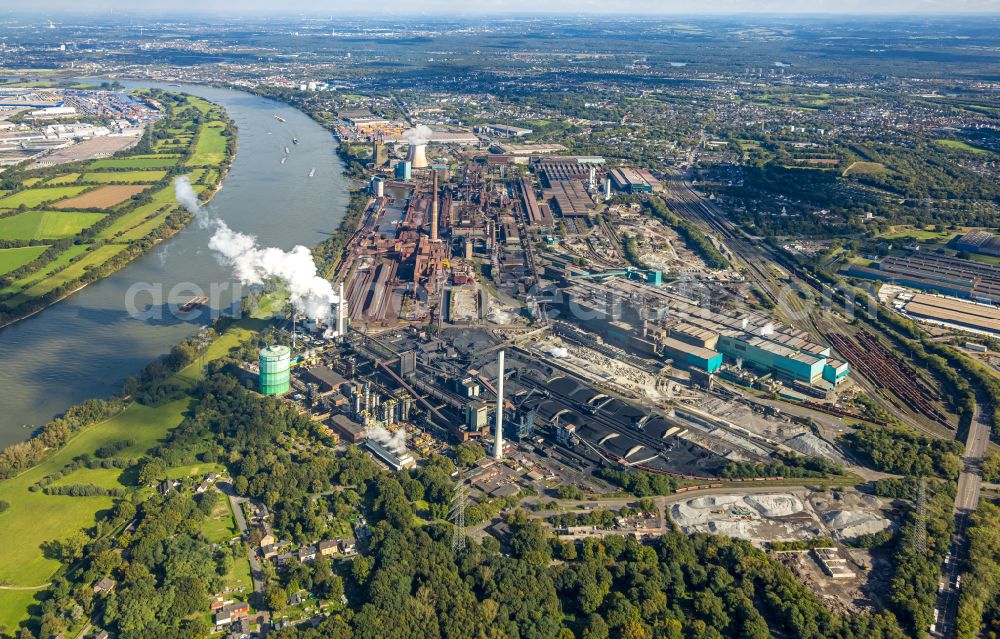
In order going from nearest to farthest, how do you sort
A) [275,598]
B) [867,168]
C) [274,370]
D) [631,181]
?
[275,598], [274,370], [631,181], [867,168]

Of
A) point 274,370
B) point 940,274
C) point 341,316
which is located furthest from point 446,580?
point 940,274

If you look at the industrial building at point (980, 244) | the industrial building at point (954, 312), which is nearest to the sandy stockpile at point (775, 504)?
the industrial building at point (954, 312)

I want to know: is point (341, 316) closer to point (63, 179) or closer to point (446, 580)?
point (446, 580)

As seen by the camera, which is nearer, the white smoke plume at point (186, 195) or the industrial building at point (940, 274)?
the industrial building at point (940, 274)

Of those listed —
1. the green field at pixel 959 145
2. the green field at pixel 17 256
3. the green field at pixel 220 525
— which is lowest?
the green field at pixel 220 525

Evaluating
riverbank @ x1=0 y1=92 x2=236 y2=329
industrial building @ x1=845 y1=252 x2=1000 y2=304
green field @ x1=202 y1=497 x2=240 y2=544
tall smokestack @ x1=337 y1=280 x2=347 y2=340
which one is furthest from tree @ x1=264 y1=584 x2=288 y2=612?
industrial building @ x1=845 y1=252 x2=1000 y2=304

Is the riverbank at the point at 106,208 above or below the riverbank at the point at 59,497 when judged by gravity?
above

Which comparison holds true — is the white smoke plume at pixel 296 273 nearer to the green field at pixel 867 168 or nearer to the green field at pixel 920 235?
the green field at pixel 920 235

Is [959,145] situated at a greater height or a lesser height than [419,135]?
greater
